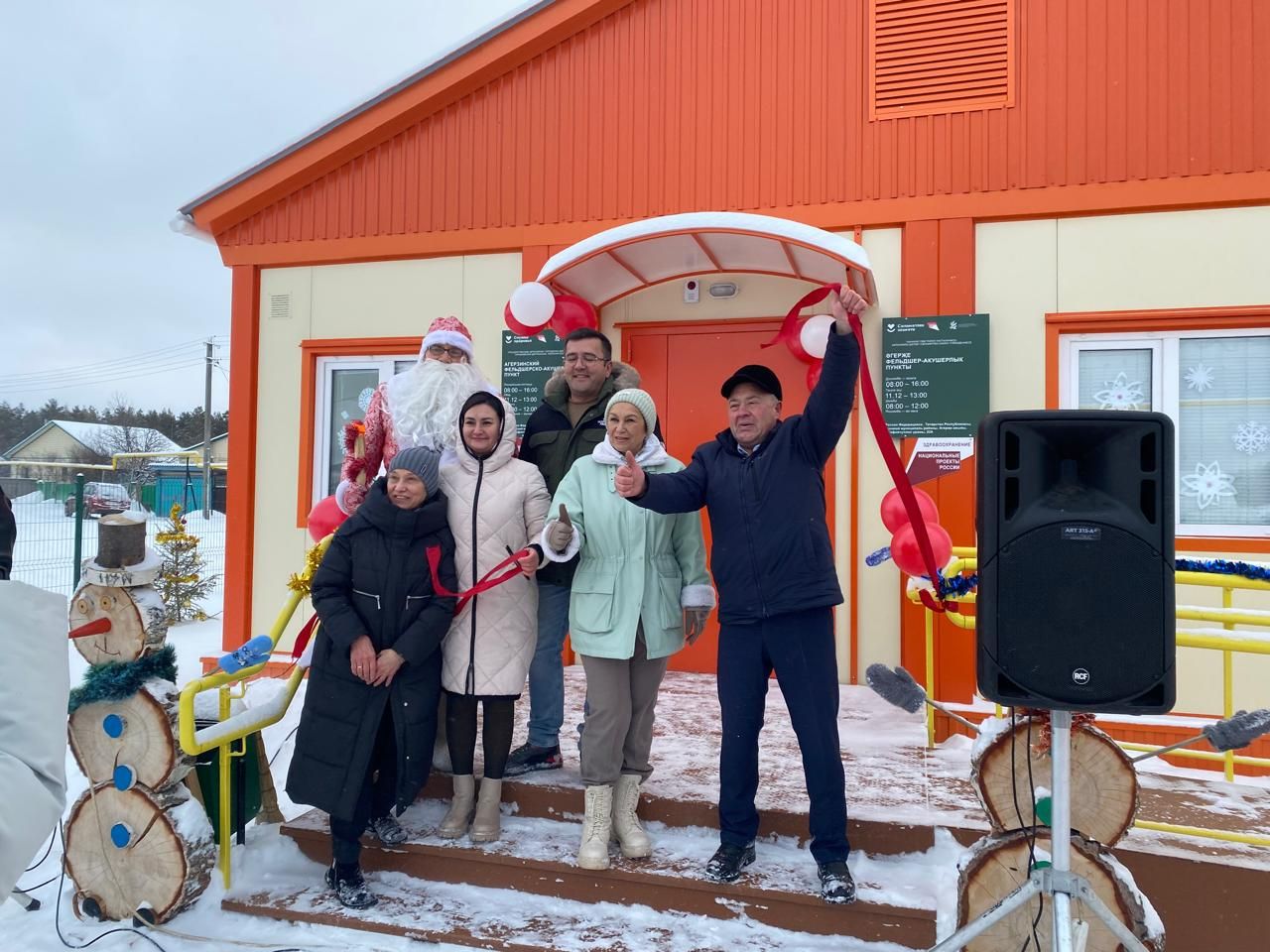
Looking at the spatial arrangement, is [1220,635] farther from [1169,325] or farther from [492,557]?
[492,557]

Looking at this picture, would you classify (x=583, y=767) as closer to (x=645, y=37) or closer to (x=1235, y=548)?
(x=1235, y=548)

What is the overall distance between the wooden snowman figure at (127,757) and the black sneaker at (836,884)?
213 centimetres

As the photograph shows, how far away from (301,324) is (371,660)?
387cm

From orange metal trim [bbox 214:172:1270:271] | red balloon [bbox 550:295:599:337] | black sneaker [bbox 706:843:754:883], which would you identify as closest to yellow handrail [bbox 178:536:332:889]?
black sneaker [bbox 706:843:754:883]

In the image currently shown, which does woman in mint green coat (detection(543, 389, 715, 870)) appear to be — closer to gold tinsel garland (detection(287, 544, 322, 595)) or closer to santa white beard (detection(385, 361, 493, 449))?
santa white beard (detection(385, 361, 493, 449))

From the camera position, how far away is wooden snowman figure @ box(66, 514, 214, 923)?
285 cm

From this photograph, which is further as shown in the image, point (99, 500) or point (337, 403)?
point (99, 500)

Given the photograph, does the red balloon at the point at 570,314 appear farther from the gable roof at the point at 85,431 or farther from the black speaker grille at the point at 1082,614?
the gable roof at the point at 85,431

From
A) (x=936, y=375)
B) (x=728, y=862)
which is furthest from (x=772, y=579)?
(x=936, y=375)

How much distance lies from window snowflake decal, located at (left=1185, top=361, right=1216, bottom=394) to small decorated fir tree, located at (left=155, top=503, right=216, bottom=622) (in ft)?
28.3

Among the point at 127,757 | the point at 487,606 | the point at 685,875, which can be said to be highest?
the point at 487,606

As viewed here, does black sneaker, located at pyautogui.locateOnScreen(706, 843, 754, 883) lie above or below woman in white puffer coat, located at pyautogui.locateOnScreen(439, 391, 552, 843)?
below

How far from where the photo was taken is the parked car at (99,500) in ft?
29.0

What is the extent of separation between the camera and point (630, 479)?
8.88 ft
